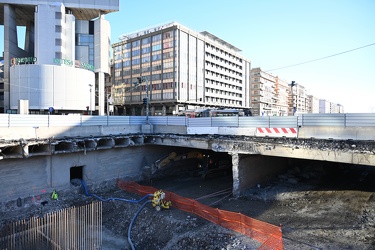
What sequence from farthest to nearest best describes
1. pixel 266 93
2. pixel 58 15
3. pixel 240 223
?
pixel 266 93 < pixel 58 15 < pixel 240 223

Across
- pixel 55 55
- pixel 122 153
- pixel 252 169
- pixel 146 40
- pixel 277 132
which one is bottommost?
pixel 252 169

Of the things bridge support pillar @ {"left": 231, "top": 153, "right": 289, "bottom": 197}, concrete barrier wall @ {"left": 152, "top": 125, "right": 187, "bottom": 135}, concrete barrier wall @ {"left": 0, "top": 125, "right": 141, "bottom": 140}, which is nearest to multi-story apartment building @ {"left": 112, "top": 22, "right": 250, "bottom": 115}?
concrete barrier wall @ {"left": 152, "top": 125, "right": 187, "bottom": 135}

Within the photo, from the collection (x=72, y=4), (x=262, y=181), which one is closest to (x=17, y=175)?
(x=262, y=181)

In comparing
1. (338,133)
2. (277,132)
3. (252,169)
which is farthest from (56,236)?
(338,133)

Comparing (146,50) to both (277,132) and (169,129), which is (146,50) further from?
(277,132)

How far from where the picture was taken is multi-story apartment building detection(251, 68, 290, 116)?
10656 cm

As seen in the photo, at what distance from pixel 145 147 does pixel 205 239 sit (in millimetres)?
14350

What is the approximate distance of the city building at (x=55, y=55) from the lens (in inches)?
1766

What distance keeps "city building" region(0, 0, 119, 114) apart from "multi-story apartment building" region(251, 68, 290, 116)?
6397 centimetres

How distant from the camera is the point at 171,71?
6831cm

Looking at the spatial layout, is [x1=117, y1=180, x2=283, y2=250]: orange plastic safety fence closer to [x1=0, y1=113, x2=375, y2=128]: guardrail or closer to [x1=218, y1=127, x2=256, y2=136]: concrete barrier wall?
[x1=218, y1=127, x2=256, y2=136]: concrete barrier wall

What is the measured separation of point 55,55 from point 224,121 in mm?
39337

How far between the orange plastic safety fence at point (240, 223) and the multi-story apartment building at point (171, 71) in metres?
45.7

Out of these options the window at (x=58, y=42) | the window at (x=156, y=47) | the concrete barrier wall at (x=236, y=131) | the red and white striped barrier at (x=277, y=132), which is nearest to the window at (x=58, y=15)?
the window at (x=58, y=42)
